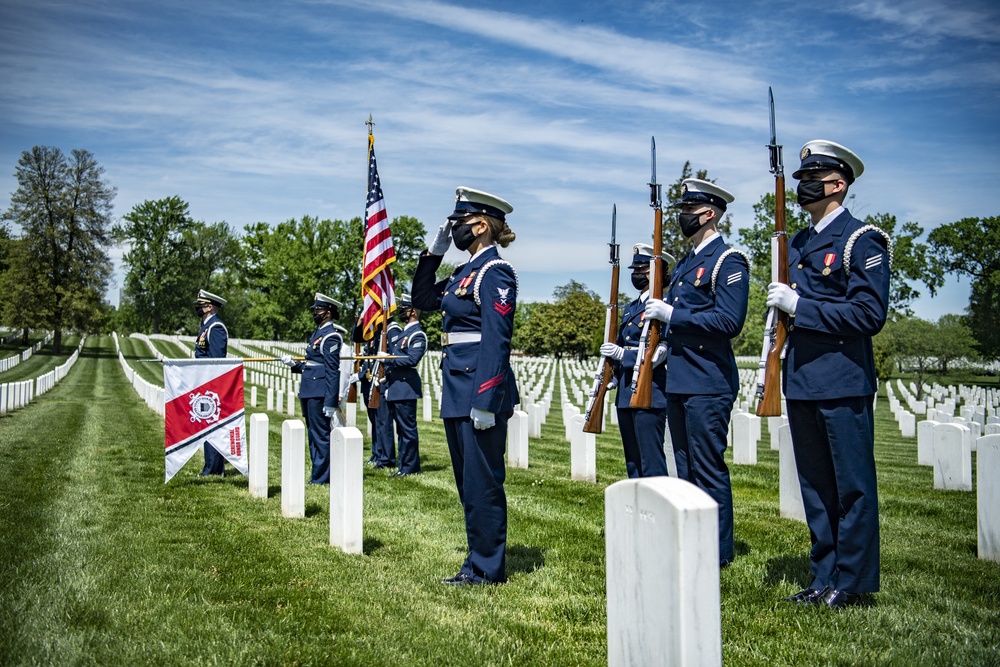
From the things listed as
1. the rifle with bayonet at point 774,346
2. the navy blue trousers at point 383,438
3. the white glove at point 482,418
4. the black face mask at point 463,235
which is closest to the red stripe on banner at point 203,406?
the navy blue trousers at point 383,438

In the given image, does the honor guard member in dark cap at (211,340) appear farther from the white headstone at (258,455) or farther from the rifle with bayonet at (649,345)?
the rifle with bayonet at (649,345)

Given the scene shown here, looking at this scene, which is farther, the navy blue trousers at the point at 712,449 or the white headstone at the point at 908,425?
the white headstone at the point at 908,425

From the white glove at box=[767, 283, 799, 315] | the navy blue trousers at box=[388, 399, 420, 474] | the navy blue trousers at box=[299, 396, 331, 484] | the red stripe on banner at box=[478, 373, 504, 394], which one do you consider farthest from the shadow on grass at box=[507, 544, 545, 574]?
the navy blue trousers at box=[388, 399, 420, 474]

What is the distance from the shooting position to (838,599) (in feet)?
15.5

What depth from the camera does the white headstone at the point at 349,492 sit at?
258 inches

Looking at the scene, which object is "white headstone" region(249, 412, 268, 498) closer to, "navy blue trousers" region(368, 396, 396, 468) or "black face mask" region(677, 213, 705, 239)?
"navy blue trousers" region(368, 396, 396, 468)

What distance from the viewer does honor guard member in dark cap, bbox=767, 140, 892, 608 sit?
4695 mm

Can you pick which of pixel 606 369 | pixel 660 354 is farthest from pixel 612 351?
pixel 660 354

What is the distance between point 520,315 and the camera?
136625mm

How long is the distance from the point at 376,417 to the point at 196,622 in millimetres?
8434

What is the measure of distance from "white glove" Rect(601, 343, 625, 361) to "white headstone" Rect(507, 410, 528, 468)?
509cm

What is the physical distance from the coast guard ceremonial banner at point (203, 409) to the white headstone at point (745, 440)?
7.34 meters

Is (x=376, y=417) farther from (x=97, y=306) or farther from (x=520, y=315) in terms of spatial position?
(x=520, y=315)

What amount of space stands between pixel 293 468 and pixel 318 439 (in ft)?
9.88
